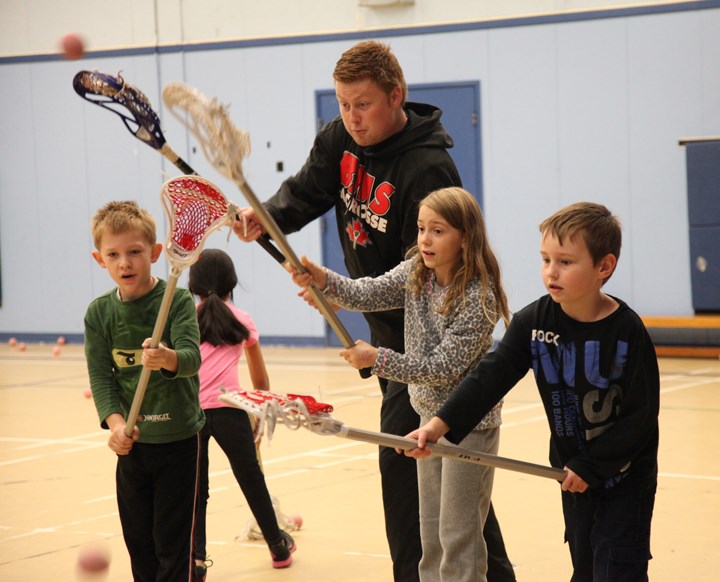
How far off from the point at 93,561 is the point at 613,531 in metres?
2.44

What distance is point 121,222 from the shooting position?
3439 mm

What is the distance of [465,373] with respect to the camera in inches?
125

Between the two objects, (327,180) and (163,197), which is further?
(327,180)

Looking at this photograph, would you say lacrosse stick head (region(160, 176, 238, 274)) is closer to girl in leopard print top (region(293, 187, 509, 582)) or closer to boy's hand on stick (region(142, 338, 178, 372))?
boy's hand on stick (region(142, 338, 178, 372))

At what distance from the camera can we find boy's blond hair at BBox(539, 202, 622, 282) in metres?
2.79

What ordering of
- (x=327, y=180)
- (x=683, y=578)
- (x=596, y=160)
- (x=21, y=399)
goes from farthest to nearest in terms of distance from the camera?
(x=596, y=160) < (x=21, y=399) < (x=683, y=578) < (x=327, y=180)

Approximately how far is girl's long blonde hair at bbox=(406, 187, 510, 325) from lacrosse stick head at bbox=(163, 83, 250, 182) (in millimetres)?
702

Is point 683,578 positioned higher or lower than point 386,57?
lower

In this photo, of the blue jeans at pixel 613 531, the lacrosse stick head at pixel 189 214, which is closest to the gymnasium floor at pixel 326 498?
the lacrosse stick head at pixel 189 214

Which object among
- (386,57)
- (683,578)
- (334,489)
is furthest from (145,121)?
(334,489)

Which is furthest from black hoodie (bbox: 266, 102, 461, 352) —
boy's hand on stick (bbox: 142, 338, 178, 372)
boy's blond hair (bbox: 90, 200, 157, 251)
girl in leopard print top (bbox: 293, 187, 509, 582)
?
boy's hand on stick (bbox: 142, 338, 178, 372)

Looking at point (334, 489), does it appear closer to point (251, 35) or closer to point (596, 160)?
point (596, 160)

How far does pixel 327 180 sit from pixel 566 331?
1.19 meters

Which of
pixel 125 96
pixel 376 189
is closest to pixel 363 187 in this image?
pixel 376 189
